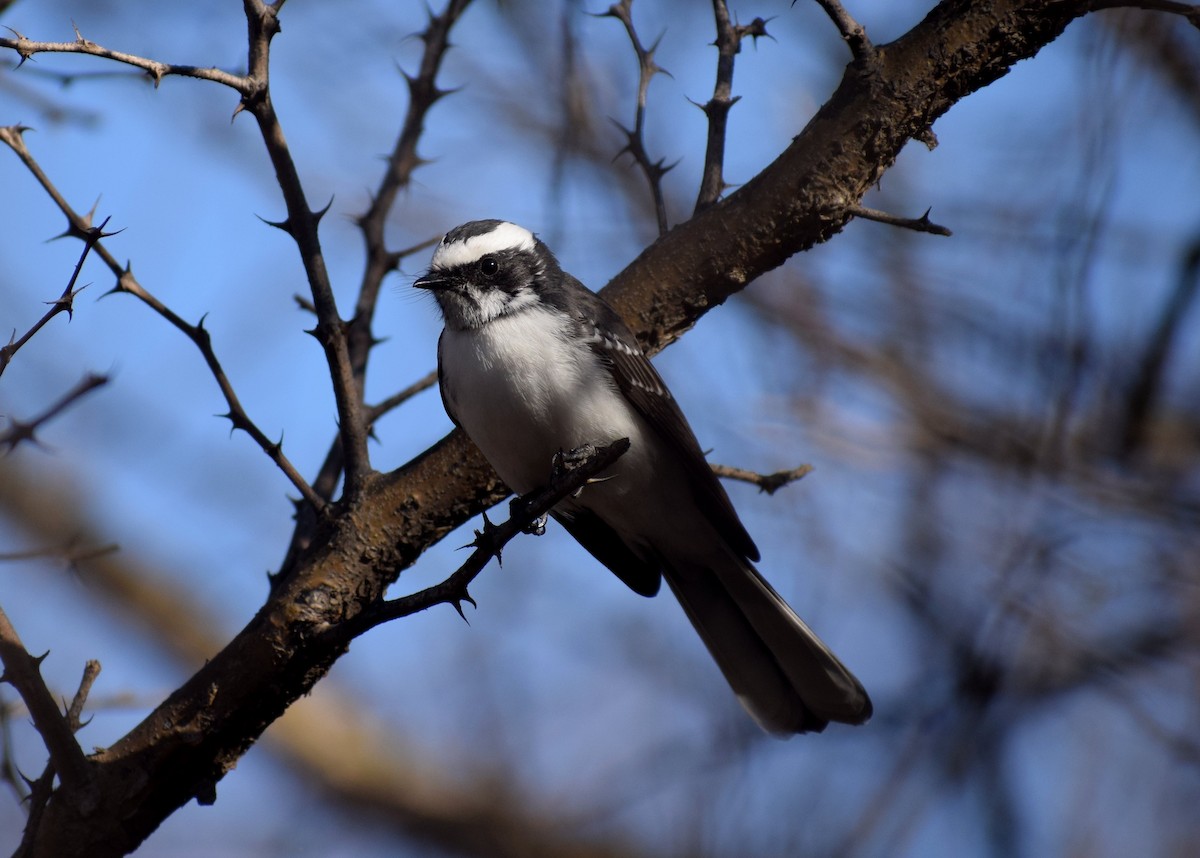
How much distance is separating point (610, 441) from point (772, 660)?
3.74ft

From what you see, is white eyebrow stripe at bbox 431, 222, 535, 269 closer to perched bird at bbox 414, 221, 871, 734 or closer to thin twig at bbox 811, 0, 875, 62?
perched bird at bbox 414, 221, 871, 734

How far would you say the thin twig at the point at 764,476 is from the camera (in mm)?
4000

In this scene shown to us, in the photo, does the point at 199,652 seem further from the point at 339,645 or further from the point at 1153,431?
the point at 1153,431

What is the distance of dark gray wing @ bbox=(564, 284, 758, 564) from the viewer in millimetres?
3902

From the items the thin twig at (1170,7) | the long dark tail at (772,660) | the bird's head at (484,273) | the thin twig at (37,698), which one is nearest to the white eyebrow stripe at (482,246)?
the bird's head at (484,273)

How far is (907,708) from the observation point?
4.66 meters

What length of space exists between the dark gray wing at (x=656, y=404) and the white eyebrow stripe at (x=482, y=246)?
35 centimetres

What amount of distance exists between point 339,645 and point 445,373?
1276mm

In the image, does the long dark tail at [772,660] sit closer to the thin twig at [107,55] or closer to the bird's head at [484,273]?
the bird's head at [484,273]

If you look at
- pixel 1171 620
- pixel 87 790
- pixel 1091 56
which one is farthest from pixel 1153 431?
pixel 87 790

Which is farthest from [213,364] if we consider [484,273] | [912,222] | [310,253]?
[912,222]

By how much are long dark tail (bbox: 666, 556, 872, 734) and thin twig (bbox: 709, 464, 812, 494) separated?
17.2 inches

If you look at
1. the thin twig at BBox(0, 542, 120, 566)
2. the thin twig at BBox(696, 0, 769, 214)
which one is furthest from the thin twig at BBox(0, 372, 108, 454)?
the thin twig at BBox(696, 0, 769, 214)

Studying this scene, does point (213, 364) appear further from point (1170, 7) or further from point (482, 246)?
point (1170, 7)
